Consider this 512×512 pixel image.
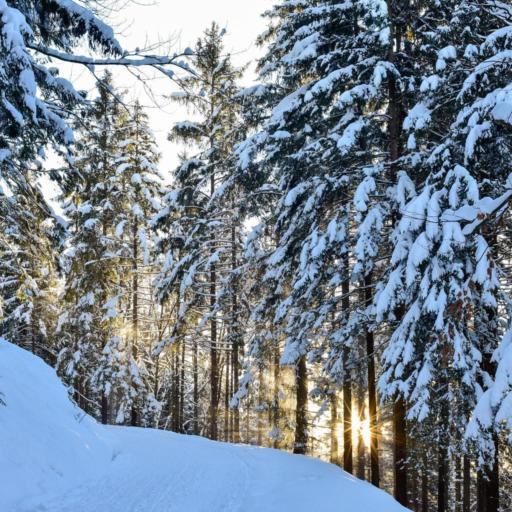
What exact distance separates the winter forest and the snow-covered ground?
24cm

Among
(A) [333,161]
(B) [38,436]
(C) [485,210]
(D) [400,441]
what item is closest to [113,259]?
(A) [333,161]

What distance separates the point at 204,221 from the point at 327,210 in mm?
7258

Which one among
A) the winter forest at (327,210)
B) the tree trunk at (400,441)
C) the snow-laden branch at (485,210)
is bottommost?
the tree trunk at (400,441)

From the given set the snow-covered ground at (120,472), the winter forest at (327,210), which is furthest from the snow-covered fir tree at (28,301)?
the snow-covered ground at (120,472)

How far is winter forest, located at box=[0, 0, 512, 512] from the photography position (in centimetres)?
581

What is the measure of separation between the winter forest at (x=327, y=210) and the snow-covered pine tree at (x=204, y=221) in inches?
3.7

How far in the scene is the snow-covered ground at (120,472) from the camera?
21.2ft

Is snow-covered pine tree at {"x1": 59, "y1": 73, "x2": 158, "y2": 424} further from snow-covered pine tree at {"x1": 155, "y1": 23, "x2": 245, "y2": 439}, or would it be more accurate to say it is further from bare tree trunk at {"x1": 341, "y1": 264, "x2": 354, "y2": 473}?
bare tree trunk at {"x1": 341, "y1": 264, "x2": 354, "y2": 473}

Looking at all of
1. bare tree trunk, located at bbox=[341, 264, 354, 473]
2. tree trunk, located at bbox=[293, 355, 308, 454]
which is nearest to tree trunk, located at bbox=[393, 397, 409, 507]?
bare tree trunk, located at bbox=[341, 264, 354, 473]

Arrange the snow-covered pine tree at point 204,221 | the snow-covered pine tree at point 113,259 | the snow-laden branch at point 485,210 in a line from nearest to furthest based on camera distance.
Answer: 1. the snow-laden branch at point 485,210
2. the snow-covered pine tree at point 204,221
3. the snow-covered pine tree at point 113,259

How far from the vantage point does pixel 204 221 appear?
17.6 meters

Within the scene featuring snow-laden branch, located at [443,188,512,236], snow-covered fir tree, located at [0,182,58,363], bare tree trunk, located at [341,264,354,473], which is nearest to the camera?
snow-laden branch, located at [443,188,512,236]

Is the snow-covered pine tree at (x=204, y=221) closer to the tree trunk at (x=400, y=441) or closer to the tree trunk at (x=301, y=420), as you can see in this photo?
the tree trunk at (x=301, y=420)

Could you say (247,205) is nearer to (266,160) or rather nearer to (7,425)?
(266,160)
